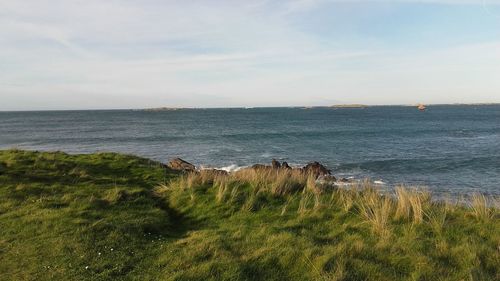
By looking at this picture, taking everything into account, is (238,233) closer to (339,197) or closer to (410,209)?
(339,197)

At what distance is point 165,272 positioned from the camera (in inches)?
307

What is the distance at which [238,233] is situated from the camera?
9828 millimetres

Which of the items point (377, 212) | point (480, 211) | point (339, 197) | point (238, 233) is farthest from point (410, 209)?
point (238, 233)

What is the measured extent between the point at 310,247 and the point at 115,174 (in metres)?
13.0

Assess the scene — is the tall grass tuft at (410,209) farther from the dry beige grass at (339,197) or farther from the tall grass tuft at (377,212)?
the tall grass tuft at (377,212)

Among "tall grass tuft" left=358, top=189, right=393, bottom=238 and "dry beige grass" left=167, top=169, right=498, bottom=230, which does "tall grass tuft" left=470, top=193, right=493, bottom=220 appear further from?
"tall grass tuft" left=358, top=189, right=393, bottom=238

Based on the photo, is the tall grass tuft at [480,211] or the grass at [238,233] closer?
the grass at [238,233]

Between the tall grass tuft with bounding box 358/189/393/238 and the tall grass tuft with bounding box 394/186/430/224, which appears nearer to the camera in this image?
the tall grass tuft with bounding box 358/189/393/238

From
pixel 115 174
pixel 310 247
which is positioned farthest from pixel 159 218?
pixel 115 174

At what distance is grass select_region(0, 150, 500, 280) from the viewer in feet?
25.6

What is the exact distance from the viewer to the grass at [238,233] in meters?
7.80

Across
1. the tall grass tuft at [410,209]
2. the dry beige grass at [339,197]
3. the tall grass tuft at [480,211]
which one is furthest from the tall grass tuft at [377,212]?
the tall grass tuft at [480,211]

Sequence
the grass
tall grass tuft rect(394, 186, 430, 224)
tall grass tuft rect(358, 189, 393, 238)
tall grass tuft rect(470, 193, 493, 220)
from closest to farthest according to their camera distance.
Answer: the grass
tall grass tuft rect(358, 189, 393, 238)
tall grass tuft rect(394, 186, 430, 224)
tall grass tuft rect(470, 193, 493, 220)

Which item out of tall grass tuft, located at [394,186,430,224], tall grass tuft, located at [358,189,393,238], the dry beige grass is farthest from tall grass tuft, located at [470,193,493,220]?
tall grass tuft, located at [358,189,393,238]
